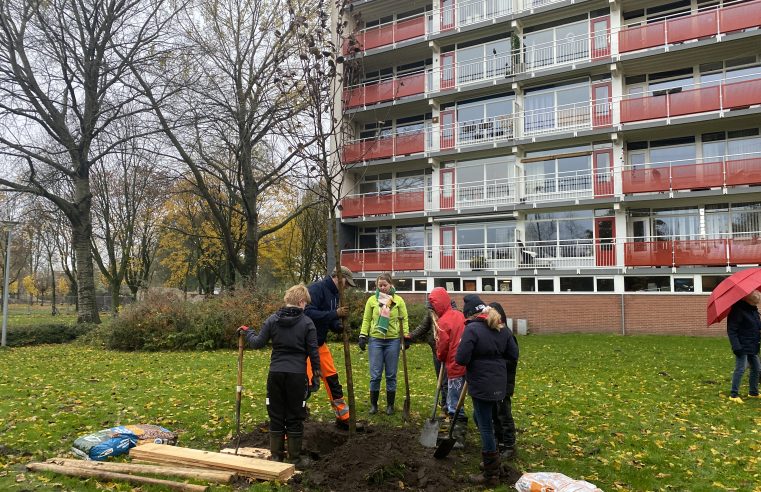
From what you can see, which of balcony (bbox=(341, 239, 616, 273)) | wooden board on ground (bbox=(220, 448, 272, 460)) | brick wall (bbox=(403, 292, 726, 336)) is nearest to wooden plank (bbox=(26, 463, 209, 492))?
wooden board on ground (bbox=(220, 448, 272, 460))

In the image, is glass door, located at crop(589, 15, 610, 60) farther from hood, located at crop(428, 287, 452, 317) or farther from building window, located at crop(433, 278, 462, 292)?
hood, located at crop(428, 287, 452, 317)

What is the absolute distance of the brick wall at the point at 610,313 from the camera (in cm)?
1886

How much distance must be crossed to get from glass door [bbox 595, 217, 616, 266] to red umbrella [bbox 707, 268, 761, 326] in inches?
505

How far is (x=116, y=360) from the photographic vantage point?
43.6 ft

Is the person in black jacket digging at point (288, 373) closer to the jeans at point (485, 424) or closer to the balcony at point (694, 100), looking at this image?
the jeans at point (485, 424)

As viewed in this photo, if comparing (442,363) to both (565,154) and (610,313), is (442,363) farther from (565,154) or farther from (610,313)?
(565,154)

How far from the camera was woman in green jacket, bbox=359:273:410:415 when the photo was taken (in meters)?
6.96

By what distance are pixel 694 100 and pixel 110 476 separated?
22366 millimetres

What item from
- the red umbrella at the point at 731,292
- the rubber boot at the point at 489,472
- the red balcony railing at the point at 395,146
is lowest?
the rubber boot at the point at 489,472

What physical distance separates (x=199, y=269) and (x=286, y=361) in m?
39.2

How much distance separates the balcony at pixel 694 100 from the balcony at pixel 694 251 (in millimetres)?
5017

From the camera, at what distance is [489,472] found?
474 cm

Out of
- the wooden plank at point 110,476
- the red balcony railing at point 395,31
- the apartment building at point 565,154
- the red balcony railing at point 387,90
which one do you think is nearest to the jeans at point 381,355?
the wooden plank at point 110,476

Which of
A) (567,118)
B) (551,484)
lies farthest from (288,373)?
(567,118)
